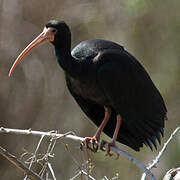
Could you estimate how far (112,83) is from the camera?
6312mm

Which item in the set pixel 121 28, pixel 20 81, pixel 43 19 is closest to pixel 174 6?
pixel 121 28

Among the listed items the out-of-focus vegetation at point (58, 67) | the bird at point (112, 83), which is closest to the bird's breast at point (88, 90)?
the bird at point (112, 83)

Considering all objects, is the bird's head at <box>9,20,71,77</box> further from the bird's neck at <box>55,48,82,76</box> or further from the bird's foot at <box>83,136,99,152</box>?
the bird's foot at <box>83,136,99,152</box>

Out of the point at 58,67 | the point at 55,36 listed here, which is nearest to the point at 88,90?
the point at 55,36

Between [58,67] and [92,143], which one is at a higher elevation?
[58,67]

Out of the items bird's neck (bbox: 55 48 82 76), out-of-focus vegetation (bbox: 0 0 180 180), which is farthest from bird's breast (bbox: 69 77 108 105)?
out-of-focus vegetation (bbox: 0 0 180 180)

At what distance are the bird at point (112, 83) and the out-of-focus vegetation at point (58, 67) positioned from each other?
4766 millimetres

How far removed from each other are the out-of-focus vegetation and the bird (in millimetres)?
4766

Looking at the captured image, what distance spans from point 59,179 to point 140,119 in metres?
6.50

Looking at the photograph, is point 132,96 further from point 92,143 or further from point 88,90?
point 92,143

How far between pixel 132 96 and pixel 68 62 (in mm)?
778

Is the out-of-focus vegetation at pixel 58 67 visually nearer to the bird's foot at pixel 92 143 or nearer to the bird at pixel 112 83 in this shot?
the bird at pixel 112 83

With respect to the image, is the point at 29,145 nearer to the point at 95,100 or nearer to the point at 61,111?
the point at 61,111

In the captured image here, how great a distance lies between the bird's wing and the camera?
20.7 feet
